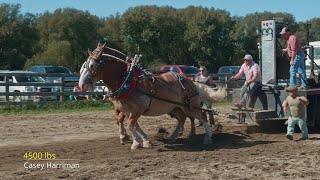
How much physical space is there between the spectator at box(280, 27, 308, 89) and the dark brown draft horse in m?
2.64

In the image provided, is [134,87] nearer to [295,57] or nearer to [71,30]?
[295,57]

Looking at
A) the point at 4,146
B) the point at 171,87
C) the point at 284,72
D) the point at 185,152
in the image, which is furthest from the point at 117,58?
the point at 284,72

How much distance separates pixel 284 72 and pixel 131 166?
20.9 feet

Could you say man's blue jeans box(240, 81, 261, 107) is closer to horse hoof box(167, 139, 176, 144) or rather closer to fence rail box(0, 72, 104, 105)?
horse hoof box(167, 139, 176, 144)

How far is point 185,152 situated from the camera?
10070mm

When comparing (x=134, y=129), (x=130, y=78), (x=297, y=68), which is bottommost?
(x=134, y=129)

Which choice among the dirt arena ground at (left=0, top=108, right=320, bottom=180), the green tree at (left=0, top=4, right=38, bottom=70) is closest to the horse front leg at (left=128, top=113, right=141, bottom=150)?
the dirt arena ground at (left=0, top=108, right=320, bottom=180)

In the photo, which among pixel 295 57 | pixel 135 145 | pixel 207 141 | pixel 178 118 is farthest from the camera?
pixel 295 57

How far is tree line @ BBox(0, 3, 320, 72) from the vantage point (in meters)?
60.8

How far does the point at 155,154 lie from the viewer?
9.78 meters

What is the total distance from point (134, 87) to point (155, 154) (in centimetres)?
147

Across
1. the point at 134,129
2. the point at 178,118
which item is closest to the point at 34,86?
the point at 178,118

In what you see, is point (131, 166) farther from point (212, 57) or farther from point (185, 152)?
point (212, 57)

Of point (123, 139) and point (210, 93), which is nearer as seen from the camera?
point (123, 139)
